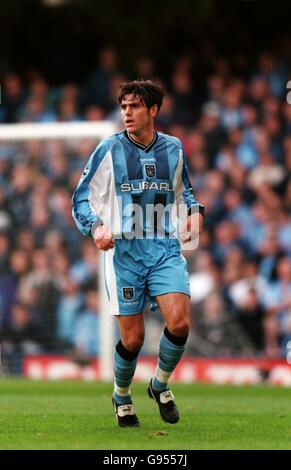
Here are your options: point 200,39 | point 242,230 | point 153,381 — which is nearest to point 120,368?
point 153,381

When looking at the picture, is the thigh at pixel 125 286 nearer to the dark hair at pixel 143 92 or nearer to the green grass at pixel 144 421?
the green grass at pixel 144 421

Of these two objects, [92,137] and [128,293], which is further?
[92,137]

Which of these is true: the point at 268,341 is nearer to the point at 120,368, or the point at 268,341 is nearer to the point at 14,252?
the point at 14,252

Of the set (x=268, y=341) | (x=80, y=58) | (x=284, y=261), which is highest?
(x=80, y=58)

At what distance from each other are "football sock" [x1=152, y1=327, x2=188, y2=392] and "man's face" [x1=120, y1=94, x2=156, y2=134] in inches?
56.7

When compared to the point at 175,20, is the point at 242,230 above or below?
below

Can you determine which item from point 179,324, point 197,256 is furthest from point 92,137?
point 179,324

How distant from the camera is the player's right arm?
8219 mm

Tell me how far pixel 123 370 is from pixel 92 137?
7.42 m

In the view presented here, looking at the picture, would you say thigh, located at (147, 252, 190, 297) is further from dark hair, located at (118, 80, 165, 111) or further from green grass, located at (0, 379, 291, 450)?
dark hair, located at (118, 80, 165, 111)

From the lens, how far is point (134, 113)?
831cm

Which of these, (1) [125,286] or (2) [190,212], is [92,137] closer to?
(2) [190,212]

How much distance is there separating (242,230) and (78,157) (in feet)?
8.86

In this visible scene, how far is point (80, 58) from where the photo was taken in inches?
850
